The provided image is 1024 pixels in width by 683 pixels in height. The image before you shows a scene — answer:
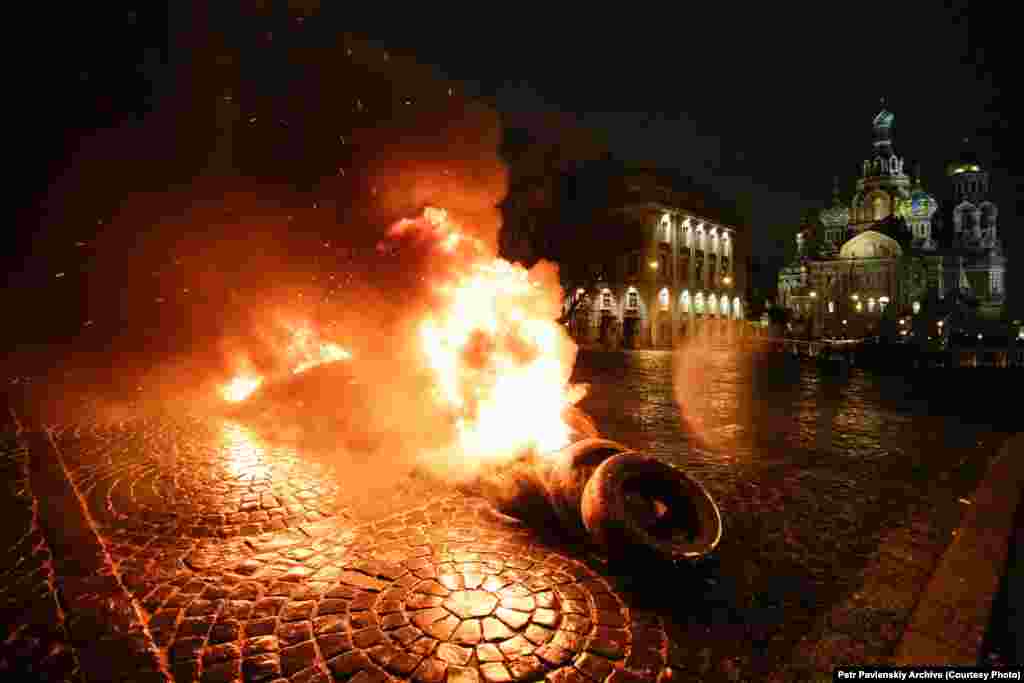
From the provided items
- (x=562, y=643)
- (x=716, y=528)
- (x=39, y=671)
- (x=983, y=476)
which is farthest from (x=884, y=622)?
(x=39, y=671)

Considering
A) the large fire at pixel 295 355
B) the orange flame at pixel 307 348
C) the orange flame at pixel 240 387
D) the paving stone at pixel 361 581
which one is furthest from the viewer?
the orange flame at pixel 307 348

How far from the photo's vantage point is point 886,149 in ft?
297

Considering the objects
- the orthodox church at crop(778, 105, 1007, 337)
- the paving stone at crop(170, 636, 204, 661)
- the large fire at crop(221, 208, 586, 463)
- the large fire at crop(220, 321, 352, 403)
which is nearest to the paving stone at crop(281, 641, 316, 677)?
the paving stone at crop(170, 636, 204, 661)

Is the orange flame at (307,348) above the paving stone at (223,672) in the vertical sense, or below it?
above

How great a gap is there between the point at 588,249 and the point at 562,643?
29220 millimetres

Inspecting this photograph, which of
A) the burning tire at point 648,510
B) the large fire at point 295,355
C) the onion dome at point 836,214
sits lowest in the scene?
the burning tire at point 648,510

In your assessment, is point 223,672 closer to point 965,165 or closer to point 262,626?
point 262,626

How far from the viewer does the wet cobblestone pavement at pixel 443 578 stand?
3.14 meters

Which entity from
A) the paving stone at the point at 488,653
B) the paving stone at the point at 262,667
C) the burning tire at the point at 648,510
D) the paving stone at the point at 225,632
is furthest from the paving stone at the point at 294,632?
the burning tire at the point at 648,510

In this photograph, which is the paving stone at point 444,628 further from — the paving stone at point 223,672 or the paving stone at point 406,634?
the paving stone at point 223,672

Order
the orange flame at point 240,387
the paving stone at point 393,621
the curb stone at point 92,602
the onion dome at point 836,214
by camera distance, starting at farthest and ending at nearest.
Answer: the onion dome at point 836,214 → the orange flame at point 240,387 → the paving stone at point 393,621 → the curb stone at point 92,602

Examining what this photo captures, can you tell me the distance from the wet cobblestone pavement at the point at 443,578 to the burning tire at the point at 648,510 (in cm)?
31

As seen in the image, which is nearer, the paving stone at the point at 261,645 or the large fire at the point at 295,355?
the paving stone at the point at 261,645

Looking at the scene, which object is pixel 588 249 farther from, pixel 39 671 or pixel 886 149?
pixel 886 149
